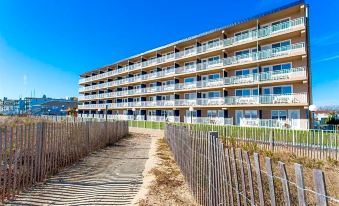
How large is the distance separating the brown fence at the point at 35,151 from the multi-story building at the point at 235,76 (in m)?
21.5

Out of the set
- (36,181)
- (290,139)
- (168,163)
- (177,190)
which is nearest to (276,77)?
(290,139)

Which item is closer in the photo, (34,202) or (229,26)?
(34,202)

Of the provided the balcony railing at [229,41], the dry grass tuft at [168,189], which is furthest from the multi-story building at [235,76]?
the dry grass tuft at [168,189]

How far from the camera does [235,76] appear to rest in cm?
3016

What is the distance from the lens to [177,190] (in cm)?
682

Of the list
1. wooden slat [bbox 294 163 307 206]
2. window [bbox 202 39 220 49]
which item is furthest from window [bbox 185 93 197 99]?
wooden slat [bbox 294 163 307 206]

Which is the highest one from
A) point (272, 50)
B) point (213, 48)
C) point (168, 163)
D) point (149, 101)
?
point (213, 48)

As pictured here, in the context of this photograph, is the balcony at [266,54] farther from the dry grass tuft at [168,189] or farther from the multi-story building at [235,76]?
the dry grass tuft at [168,189]

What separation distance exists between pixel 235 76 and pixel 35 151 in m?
26.6

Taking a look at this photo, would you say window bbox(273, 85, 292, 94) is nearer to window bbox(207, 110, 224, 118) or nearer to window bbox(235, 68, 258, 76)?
window bbox(235, 68, 258, 76)

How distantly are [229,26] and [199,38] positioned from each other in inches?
223

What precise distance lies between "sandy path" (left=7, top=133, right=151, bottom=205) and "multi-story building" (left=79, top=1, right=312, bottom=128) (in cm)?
2074

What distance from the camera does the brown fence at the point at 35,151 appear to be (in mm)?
5836

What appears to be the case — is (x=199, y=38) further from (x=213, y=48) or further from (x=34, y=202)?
(x=34, y=202)
